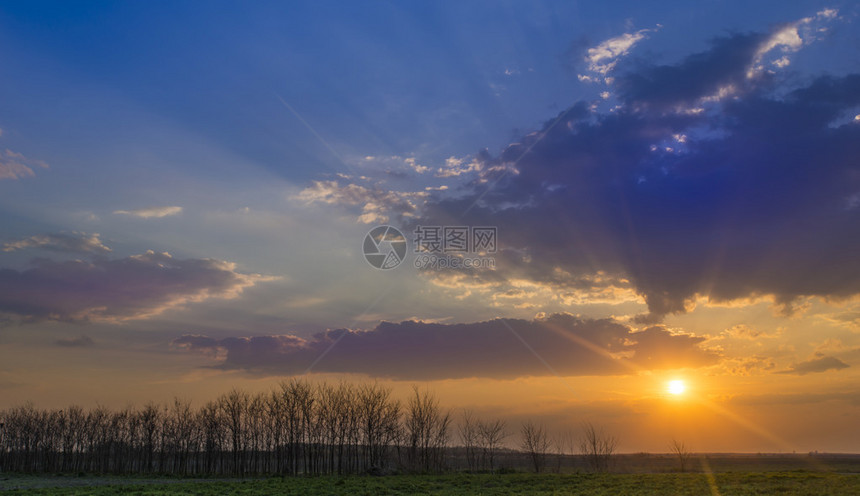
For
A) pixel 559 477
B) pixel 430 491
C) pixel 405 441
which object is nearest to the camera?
pixel 430 491

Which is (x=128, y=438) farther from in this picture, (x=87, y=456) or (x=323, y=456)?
(x=323, y=456)

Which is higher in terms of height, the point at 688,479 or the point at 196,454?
the point at 688,479

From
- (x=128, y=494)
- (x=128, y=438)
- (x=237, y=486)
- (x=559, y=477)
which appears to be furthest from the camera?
(x=128, y=438)

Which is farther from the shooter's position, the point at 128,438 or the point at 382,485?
the point at 128,438

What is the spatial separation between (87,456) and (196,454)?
1189 inches

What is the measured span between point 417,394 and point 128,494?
207 feet

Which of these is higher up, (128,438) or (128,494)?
(128,494)

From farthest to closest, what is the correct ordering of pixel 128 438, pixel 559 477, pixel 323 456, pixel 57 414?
pixel 57 414
pixel 128 438
pixel 323 456
pixel 559 477

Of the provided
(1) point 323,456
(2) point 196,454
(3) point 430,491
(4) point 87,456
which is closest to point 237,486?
(3) point 430,491

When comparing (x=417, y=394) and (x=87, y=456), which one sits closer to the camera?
(x=417, y=394)

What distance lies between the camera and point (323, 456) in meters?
89.5

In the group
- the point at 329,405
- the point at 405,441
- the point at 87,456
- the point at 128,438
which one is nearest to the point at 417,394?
the point at 405,441

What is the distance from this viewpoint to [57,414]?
120 meters

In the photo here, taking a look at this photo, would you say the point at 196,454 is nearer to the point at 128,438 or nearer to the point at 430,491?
the point at 128,438
